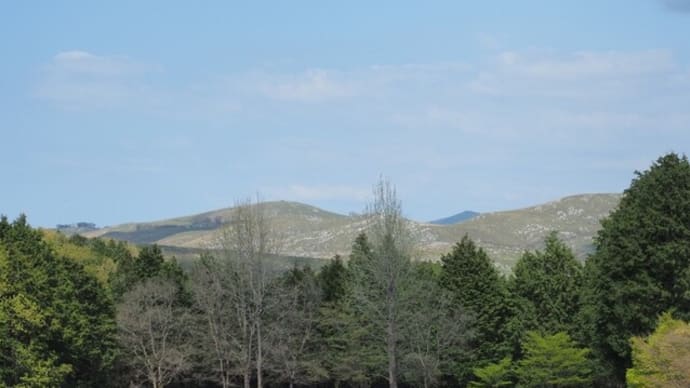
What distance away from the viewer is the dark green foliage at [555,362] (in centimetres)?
7388

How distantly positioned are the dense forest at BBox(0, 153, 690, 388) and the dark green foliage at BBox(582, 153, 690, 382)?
106mm

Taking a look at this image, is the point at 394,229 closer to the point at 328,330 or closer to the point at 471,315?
the point at 471,315

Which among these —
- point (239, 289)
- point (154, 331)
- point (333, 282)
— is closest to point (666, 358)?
point (239, 289)

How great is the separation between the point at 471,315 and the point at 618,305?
949 inches

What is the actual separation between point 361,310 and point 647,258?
103 ft

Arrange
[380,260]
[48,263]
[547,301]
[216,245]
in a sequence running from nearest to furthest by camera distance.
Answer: [48,263], [380,260], [547,301], [216,245]

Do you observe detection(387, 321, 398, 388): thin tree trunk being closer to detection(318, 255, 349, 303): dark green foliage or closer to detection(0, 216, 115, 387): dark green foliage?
detection(318, 255, 349, 303): dark green foliage

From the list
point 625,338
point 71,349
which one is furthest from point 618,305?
point 71,349

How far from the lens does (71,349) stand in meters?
69.1

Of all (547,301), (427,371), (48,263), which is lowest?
(427,371)

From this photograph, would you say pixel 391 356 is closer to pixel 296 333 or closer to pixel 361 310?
pixel 361 310

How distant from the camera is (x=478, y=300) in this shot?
288 ft

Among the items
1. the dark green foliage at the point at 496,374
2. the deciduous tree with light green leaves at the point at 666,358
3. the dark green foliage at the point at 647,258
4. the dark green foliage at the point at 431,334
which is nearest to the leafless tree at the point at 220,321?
the dark green foliage at the point at 431,334

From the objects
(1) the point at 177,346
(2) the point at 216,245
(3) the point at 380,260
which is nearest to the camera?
(3) the point at 380,260
